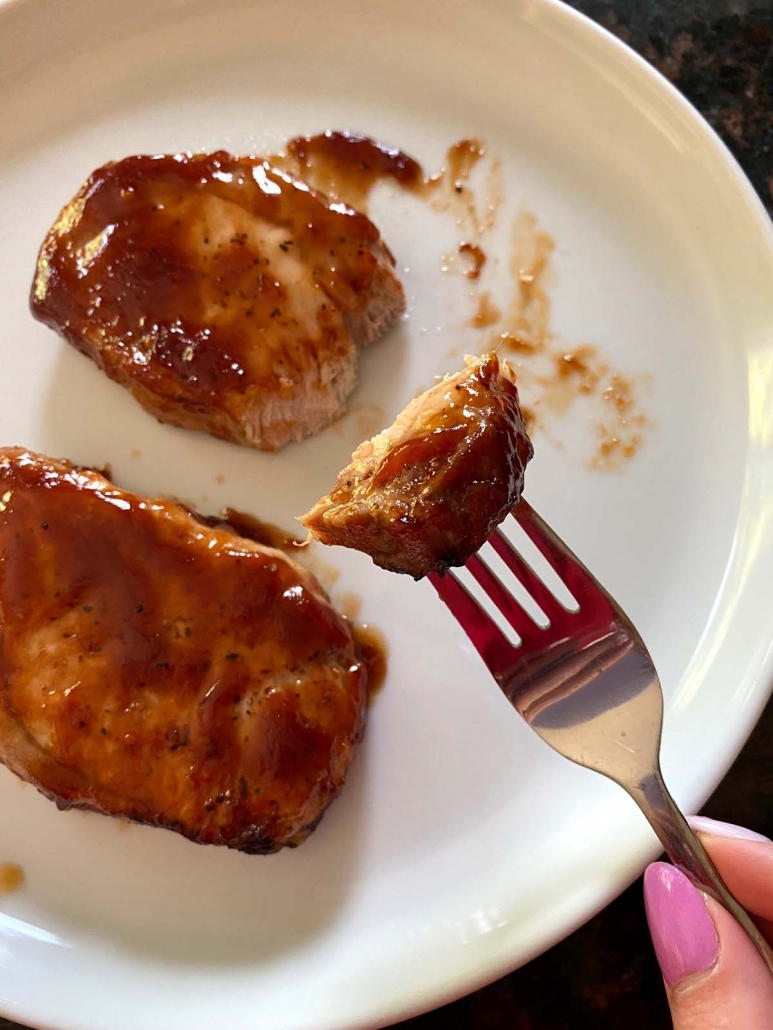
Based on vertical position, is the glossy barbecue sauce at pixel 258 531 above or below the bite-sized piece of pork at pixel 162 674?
above

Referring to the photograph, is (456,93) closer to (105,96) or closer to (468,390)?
(105,96)

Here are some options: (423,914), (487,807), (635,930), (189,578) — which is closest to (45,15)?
(189,578)

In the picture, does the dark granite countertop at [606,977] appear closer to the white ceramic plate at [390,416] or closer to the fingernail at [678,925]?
the white ceramic plate at [390,416]

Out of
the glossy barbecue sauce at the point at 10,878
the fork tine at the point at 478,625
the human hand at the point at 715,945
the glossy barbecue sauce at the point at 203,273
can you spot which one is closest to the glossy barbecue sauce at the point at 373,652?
the fork tine at the point at 478,625

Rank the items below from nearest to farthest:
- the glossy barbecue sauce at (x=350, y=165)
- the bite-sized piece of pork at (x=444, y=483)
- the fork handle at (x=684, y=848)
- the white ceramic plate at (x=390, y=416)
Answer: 1. the bite-sized piece of pork at (x=444, y=483)
2. the fork handle at (x=684, y=848)
3. the white ceramic plate at (x=390, y=416)
4. the glossy barbecue sauce at (x=350, y=165)

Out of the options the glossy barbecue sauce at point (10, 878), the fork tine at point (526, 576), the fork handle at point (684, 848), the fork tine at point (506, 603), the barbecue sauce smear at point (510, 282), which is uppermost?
the barbecue sauce smear at point (510, 282)

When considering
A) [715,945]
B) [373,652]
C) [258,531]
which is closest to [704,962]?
[715,945]

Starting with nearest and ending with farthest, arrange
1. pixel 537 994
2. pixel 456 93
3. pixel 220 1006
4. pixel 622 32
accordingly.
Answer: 1. pixel 220 1006
2. pixel 537 994
3. pixel 456 93
4. pixel 622 32

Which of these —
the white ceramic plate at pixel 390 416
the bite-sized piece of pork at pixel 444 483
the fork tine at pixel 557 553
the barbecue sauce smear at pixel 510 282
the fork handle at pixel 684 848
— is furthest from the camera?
the barbecue sauce smear at pixel 510 282

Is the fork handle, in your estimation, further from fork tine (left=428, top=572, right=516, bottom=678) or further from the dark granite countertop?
the dark granite countertop
